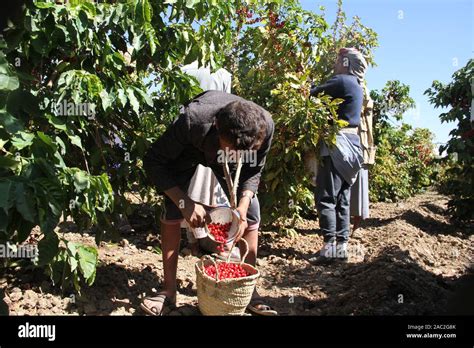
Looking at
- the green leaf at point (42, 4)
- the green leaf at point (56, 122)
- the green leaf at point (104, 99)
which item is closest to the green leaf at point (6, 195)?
the green leaf at point (56, 122)

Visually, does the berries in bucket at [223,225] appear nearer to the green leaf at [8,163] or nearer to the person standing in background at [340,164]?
the green leaf at [8,163]

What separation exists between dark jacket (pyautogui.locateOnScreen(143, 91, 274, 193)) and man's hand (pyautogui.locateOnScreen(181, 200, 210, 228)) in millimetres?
144

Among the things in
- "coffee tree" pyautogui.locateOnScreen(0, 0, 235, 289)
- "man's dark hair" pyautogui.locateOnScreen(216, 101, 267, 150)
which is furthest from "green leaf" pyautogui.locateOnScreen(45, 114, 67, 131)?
"man's dark hair" pyautogui.locateOnScreen(216, 101, 267, 150)

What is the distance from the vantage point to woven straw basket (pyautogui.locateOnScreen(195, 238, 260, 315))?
2551mm

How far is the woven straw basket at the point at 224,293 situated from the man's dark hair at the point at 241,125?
663mm

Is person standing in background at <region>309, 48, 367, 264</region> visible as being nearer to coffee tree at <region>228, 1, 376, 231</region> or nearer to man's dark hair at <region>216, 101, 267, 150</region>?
coffee tree at <region>228, 1, 376, 231</region>

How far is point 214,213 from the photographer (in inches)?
109

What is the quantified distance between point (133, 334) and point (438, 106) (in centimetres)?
504

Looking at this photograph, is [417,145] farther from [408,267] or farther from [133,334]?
[133,334]

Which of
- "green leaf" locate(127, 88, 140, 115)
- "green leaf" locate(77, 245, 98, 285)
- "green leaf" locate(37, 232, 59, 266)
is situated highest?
"green leaf" locate(127, 88, 140, 115)

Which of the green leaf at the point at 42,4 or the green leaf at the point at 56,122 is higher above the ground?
the green leaf at the point at 42,4

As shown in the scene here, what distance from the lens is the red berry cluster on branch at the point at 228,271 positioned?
2.70 meters

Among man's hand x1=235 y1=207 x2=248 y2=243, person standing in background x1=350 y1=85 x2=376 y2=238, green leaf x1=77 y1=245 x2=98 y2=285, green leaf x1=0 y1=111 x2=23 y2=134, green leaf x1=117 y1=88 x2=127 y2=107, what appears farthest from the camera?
person standing in background x1=350 y1=85 x2=376 y2=238

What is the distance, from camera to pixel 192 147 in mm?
2822
